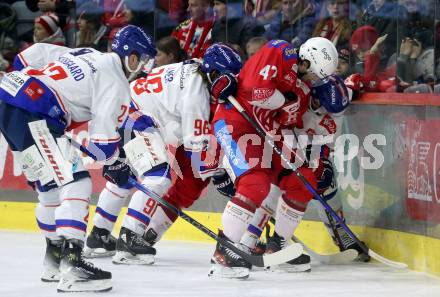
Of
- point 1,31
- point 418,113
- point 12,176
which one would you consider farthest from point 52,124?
point 1,31

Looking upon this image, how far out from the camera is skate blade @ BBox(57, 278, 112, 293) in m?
5.07

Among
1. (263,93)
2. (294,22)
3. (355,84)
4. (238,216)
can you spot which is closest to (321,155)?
(355,84)

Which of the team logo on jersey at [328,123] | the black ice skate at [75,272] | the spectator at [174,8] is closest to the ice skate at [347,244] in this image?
the team logo on jersey at [328,123]

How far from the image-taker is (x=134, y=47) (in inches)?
217

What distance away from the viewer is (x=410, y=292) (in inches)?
204

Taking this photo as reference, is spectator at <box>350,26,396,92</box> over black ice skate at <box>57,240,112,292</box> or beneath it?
over

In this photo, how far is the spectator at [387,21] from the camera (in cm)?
669

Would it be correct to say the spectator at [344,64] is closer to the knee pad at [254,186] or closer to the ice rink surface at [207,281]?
the ice rink surface at [207,281]

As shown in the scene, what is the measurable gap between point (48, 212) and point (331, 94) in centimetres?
177

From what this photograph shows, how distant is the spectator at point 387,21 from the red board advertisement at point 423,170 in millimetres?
891

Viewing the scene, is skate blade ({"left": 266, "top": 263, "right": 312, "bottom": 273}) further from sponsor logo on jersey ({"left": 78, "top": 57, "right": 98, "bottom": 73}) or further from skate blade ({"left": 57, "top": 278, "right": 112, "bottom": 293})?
sponsor logo on jersey ({"left": 78, "top": 57, "right": 98, "bottom": 73})

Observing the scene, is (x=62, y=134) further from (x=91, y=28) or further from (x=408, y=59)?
(x=91, y=28)

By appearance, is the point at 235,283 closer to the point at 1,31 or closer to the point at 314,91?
the point at 314,91

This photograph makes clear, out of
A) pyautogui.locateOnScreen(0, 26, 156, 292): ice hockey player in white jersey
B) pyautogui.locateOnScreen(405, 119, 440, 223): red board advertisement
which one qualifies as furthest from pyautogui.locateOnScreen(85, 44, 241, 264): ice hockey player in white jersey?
pyautogui.locateOnScreen(405, 119, 440, 223): red board advertisement
